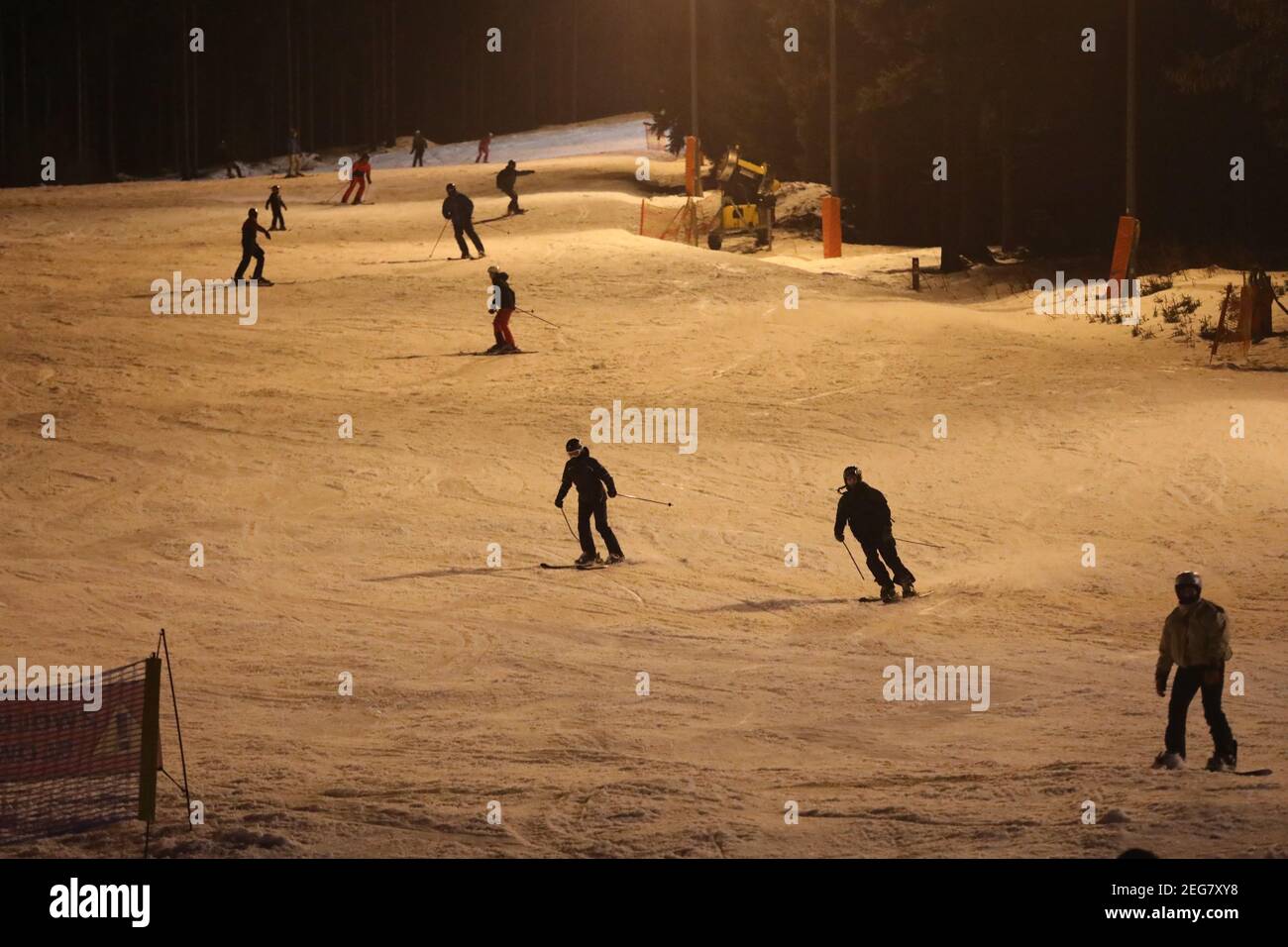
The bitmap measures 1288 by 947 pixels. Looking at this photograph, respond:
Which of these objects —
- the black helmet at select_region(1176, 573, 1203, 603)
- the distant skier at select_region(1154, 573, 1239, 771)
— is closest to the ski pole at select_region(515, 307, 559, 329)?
the distant skier at select_region(1154, 573, 1239, 771)

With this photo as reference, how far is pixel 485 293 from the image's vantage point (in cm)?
3569

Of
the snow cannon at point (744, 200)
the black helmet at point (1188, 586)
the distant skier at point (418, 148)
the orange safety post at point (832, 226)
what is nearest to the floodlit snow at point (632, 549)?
the black helmet at point (1188, 586)

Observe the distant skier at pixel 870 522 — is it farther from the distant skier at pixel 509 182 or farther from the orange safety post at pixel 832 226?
the distant skier at pixel 509 182

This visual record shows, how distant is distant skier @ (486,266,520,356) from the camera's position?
30297mm

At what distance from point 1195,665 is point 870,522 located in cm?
681

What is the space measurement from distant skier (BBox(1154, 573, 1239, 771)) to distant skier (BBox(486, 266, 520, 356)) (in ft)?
63.1

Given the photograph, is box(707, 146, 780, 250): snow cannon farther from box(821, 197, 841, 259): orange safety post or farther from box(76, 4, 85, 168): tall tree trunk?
box(76, 4, 85, 168): tall tree trunk

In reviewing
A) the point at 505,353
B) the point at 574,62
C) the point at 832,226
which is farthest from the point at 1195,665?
the point at 574,62

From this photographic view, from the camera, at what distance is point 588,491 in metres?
20.2

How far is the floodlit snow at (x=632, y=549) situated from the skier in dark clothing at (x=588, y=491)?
0.57m

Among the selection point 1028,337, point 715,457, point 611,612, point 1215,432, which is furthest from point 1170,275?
point 611,612

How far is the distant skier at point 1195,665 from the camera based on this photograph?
1204 centimetres
